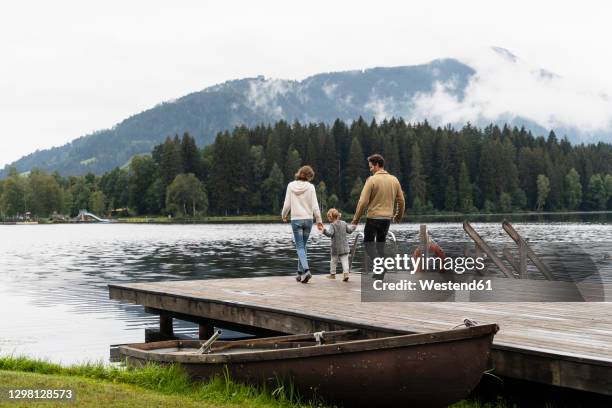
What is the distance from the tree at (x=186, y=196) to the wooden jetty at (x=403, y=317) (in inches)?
5659

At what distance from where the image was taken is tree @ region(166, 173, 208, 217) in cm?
16062

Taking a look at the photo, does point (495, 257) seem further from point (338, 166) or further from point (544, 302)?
point (338, 166)

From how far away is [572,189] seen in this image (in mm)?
191000

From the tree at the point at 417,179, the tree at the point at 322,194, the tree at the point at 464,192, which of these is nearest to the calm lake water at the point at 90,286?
the tree at the point at 322,194

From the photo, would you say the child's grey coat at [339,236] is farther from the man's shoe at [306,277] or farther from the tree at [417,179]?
the tree at [417,179]

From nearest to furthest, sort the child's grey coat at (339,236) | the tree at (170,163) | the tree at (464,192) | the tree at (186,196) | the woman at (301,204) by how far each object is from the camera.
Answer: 1. the woman at (301,204)
2. the child's grey coat at (339,236)
3. the tree at (186,196)
4. the tree at (170,163)
5. the tree at (464,192)

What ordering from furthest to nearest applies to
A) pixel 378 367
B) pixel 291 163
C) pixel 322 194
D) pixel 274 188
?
pixel 291 163 < pixel 274 188 < pixel 322 194 < pixel 378 367

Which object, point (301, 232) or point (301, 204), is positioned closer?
point (301, 204)

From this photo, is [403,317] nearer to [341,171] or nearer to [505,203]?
[341,171]

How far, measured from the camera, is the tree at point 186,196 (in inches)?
6324

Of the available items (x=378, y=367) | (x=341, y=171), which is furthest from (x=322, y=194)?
(x=378, y=367)

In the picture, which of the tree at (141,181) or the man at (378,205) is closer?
the man at (378,205)

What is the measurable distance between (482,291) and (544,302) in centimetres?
121

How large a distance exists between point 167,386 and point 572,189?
194 m
